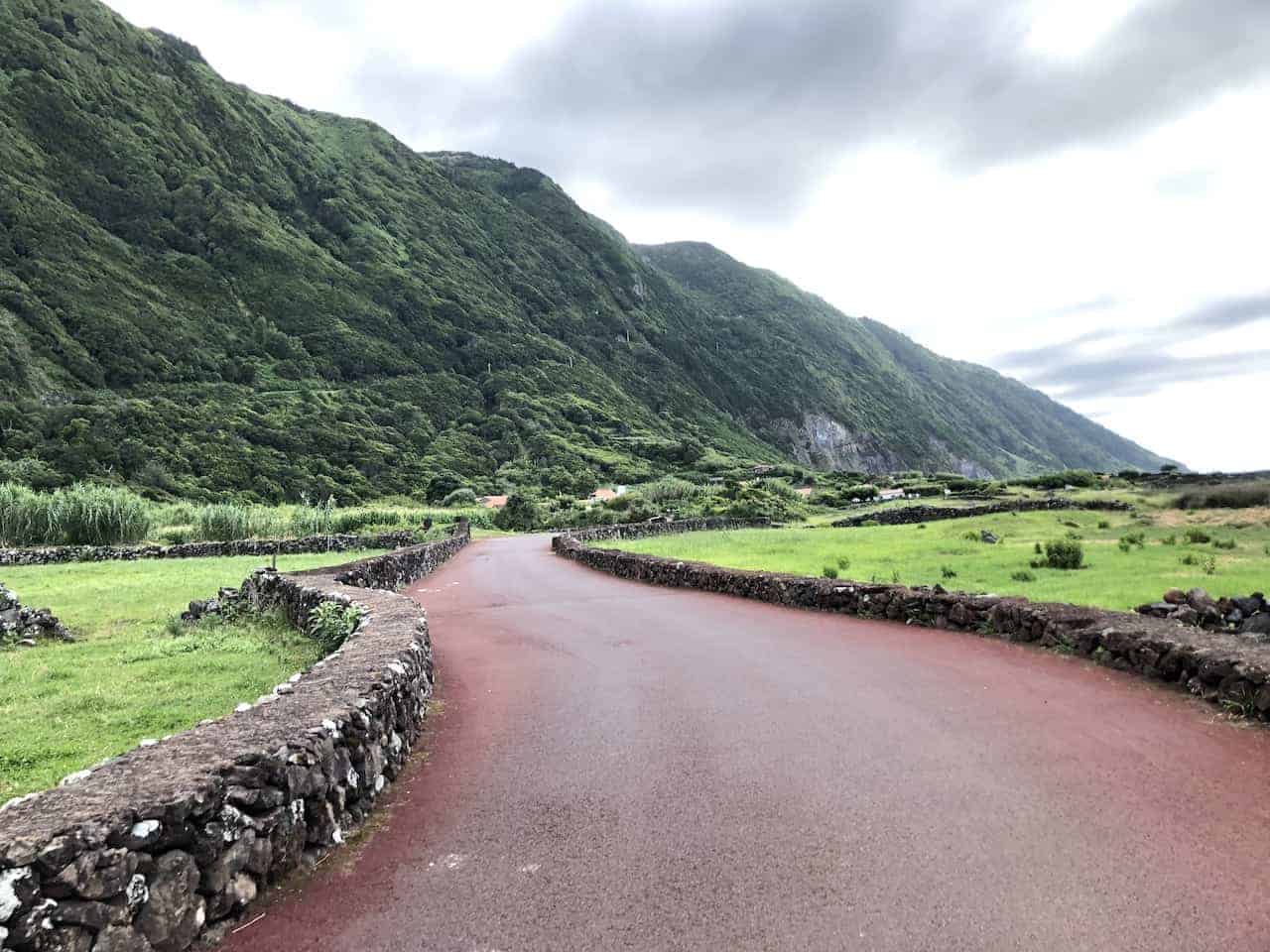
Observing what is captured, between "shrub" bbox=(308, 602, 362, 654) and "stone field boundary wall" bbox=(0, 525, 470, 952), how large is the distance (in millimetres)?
3740

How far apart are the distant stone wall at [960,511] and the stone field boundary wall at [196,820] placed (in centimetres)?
3993

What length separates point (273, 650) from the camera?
1024 cm

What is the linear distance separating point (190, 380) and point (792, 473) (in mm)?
93394

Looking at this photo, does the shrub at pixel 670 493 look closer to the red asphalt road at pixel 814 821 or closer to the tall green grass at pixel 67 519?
the tall green grass at pixel 67 519

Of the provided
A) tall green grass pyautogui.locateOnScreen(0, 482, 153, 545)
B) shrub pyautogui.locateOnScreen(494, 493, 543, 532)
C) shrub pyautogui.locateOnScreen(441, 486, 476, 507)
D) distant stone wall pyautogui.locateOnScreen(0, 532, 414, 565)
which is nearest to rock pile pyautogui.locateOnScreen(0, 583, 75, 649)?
distant stone wall pyautogui.locateOnScreen(0, 532, 414, 565)

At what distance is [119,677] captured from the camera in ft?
28.4

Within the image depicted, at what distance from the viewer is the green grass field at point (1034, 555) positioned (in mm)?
13461

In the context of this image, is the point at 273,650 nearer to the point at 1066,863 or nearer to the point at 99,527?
the point at 1066,863

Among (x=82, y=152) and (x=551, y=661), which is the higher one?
(x=82, y=152)

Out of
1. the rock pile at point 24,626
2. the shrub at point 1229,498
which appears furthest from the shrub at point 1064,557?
the shrub at point 1229,498

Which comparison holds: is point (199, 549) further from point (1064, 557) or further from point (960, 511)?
point (960, 511)

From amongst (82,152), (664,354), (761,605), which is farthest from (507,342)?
(761,605)

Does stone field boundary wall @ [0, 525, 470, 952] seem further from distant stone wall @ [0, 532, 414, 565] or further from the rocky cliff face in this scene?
the rocky cliff face

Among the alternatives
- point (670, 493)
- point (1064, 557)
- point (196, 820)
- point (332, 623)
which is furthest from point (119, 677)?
point (670, 493)
